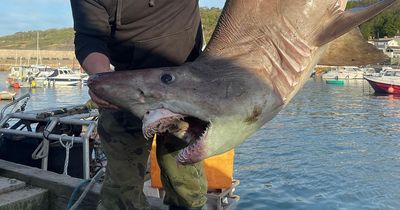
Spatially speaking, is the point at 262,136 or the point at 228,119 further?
the point at 262,136

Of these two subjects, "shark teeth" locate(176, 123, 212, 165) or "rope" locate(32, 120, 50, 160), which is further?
"rope" locate(32, 120, 50, 160)

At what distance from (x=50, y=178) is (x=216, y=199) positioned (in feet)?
6.60

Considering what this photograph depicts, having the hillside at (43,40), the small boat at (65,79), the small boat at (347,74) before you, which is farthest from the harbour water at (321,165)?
the hillside at (43,40)

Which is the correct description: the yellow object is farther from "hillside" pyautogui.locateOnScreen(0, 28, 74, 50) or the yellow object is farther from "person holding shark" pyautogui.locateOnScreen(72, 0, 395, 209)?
"hillside" pyautogui.locateOnScreen(0, 28, 74, 50)

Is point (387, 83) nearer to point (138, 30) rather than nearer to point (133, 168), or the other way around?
point (133, 168)

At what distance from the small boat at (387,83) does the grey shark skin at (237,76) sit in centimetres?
4095

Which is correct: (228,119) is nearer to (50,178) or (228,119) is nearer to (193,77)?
(193,77)

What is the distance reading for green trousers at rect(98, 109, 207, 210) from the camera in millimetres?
3266

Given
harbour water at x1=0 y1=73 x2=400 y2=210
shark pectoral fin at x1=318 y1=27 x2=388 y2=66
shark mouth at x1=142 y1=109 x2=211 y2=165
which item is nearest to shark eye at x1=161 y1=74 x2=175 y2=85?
shark mouth at x1=142 y1=109 x2=211 y2=165

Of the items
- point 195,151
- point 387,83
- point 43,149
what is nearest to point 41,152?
point 43,149

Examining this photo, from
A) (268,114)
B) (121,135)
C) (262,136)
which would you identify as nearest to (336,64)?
(268,114)

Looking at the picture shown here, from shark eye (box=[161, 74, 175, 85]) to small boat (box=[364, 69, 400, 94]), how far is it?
4138cm

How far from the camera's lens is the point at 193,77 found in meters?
2.59

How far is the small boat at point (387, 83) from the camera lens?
133 feet
